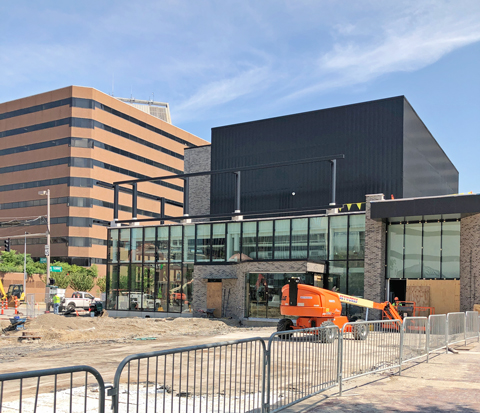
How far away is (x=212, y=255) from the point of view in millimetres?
36844

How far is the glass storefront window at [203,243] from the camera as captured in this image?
37.3 meters

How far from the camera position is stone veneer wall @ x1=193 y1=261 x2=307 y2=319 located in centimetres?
3244

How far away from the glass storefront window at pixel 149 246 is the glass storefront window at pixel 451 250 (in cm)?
2045

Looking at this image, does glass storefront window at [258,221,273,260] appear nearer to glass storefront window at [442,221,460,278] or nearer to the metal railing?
glass storefront window at [442,221,460,278]

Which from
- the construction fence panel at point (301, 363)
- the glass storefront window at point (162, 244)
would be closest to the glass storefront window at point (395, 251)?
the glass storefront window at point (162, 244)

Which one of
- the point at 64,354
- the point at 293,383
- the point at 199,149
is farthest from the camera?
the point at 199,149

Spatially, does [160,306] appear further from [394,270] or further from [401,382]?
[401,382]

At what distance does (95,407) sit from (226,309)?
26410mm

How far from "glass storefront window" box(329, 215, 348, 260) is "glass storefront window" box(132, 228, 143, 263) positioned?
49.8ft

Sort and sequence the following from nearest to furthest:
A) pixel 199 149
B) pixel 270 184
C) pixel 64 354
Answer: pixel 64 354 → pixel 270 184 → pixel 199 149

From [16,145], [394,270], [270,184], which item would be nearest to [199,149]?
[270,184]

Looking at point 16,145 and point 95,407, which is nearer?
point 95,407

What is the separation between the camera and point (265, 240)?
115ft

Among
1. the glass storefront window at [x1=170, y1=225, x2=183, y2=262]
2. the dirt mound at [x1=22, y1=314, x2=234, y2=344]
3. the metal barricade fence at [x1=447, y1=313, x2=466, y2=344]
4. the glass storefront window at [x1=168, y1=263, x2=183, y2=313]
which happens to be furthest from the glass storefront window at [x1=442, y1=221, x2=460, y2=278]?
the glass storefront window at [x1=170, y1=225, x2=183, y2=262]
